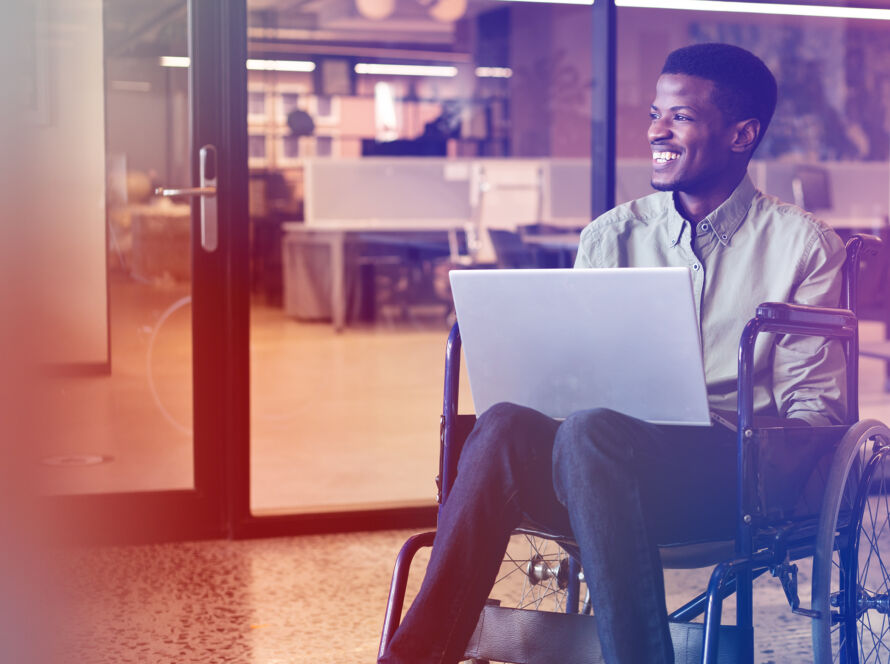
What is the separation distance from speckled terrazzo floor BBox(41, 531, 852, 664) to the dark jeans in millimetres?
758

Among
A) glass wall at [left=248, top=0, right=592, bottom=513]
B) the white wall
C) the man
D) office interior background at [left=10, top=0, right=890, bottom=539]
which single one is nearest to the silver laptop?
the man

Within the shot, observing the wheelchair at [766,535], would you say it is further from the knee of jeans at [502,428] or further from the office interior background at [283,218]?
the office interior background at [283,218]

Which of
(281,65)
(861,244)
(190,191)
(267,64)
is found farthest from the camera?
(281,65)

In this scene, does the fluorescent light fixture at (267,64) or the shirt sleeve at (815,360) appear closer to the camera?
the shirt sleeve at (815,360)

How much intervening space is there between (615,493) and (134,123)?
6.36 ft

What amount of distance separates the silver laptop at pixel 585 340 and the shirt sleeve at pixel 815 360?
0.22 m

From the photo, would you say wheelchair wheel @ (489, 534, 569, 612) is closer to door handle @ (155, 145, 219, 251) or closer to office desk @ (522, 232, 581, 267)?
door handle @ (155, 145, 219, 251)

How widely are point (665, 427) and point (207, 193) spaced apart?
1654 millimetres

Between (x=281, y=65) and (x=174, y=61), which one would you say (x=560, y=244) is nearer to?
(x=281, y=65)

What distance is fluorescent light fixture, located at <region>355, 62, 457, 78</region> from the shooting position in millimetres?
5754

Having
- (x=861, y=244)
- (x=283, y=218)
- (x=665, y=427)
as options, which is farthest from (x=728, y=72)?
(x=283, y=218)

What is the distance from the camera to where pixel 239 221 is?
292 centimetres

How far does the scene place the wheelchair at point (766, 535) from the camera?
1.45m

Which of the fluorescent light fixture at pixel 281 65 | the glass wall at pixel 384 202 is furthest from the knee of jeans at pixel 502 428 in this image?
A: the fluorescent light fixture at pixel 281 65
